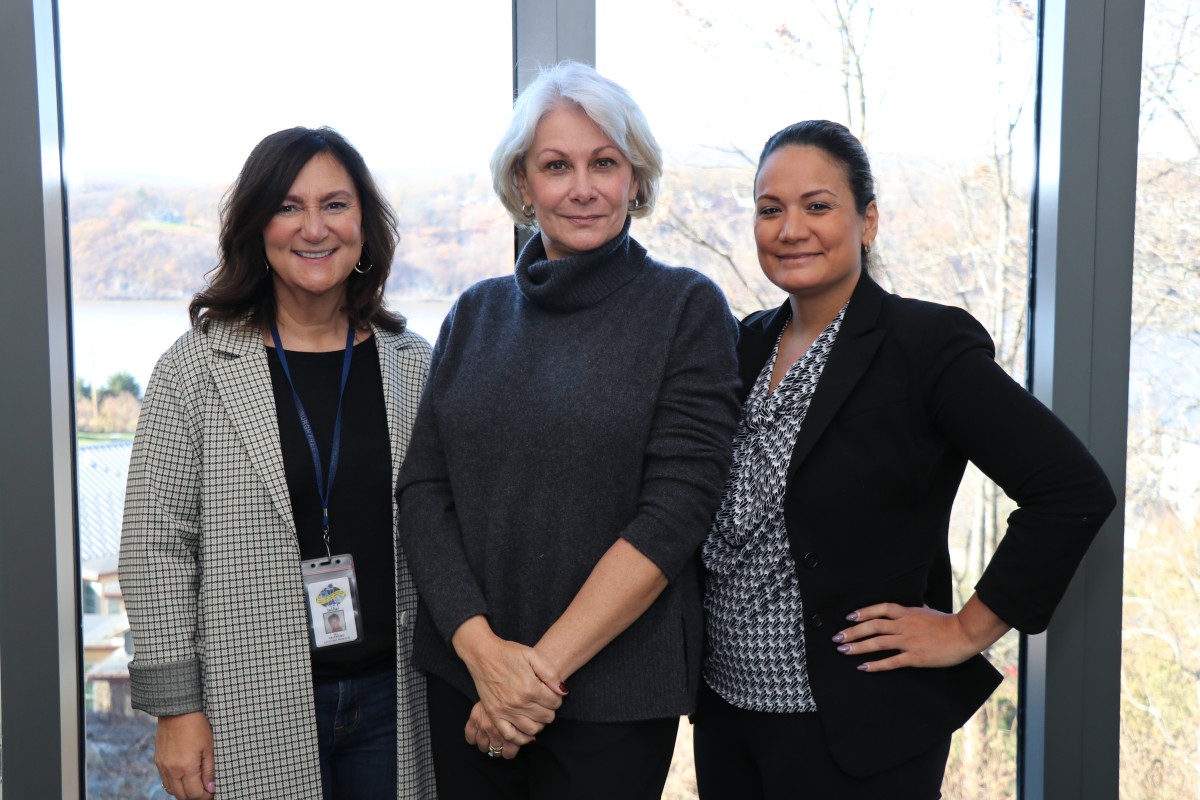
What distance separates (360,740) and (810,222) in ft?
3.94

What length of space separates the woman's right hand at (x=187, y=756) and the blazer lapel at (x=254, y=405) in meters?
0.37

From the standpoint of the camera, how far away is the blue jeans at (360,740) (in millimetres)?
1576

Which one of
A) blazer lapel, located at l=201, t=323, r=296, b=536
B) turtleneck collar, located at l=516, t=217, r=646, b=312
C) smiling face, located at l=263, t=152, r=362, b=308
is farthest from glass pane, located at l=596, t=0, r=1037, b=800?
blazer lapel, located at l=201, t=323, r=296, b=536

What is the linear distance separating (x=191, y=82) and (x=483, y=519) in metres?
1.29

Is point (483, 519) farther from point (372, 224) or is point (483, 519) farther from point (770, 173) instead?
point (770, 173)

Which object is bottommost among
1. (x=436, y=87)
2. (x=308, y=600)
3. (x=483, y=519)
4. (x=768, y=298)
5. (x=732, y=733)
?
(x=732, y=733)

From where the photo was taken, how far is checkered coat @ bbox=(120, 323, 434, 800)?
150cm

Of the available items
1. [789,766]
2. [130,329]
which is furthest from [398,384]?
[789,766]

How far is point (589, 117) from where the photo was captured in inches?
57.3

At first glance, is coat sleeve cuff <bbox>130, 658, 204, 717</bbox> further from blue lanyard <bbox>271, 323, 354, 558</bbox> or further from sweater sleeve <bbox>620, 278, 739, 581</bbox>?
sweater sleeve <bbox>620, 278, 739, 581</bbox>

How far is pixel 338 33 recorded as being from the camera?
1991 mm

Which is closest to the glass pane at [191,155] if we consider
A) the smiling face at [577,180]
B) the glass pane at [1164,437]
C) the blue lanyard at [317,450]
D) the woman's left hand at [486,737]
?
the blue lanyard at [317,450]

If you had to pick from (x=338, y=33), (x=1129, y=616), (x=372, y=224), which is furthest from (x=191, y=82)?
(x=1129, y=616)

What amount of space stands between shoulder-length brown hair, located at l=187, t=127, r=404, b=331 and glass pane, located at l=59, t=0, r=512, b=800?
0.34m
